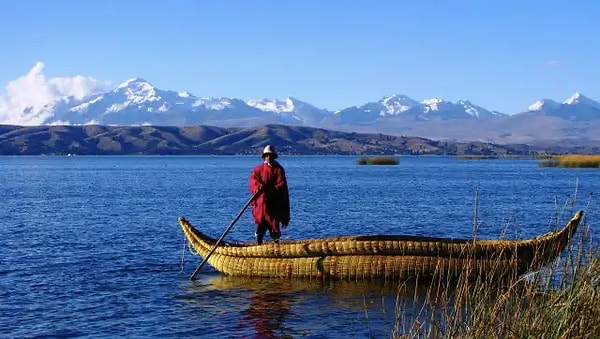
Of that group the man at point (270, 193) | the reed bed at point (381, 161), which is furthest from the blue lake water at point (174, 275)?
the reed bed at point (381, 161)

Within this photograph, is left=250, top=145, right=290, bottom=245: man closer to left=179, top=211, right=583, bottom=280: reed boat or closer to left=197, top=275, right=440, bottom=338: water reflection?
left=179, top=211, right=583, bottom=280: reed boat

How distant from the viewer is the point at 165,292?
53.7ft

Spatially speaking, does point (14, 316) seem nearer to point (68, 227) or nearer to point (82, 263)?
point (82, 263)

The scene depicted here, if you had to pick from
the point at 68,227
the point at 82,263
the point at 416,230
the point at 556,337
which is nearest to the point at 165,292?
the point at 82,263

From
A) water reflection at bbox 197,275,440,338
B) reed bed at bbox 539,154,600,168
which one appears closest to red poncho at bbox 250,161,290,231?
water reflection at bbox 197,275,440,338

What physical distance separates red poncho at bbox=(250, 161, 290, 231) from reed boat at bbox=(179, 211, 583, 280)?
0.58 metres

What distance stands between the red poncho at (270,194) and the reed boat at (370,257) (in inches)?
22.7

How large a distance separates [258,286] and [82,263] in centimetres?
596

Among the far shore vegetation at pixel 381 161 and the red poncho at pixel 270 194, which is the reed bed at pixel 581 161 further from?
the red poncho at pixel 270 194

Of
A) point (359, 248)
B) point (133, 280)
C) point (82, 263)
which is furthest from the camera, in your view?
point (82, 263)

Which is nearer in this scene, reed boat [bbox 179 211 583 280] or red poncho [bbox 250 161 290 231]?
reed boat [bbox 179 211 583 280]

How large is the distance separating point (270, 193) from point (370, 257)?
8.54 ft

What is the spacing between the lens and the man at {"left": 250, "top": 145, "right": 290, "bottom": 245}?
57.1ft

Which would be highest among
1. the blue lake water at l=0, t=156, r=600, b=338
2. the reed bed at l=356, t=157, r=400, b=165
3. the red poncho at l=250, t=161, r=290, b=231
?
the red poncho at l=250, t=161, r=290, b=231
